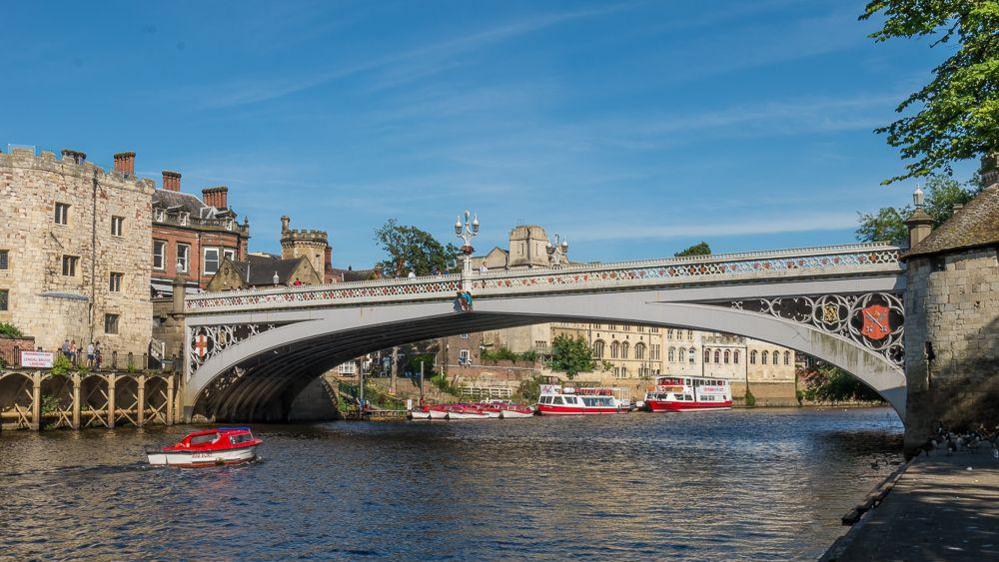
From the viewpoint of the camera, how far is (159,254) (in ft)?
271

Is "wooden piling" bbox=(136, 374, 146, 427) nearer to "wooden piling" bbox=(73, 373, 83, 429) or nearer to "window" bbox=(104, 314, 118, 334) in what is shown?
"wooden piling" bbox=(73, 373, 83, 429)

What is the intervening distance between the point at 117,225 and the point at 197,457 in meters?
29.0

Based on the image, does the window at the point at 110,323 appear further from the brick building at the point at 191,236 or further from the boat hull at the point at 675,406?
the boat hull at the point at 675,406

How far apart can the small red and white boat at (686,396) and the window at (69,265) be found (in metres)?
60.0

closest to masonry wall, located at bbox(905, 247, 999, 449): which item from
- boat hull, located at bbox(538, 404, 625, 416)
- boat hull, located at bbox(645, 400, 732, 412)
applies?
boat hull, located at bbox(538, 404, 625, 416)

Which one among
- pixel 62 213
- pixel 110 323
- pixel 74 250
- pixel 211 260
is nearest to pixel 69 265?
pixel 74 250

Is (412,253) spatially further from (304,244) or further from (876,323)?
(876,323)

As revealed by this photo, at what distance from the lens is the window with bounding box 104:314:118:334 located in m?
64.3

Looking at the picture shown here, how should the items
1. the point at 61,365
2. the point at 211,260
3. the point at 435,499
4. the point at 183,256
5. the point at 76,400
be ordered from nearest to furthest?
the point at 435,499 → the point at 61,365 → the point at 76,400 → the point at 183,256 → the point at 211,260

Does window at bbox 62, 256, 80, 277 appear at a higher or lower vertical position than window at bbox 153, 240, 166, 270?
lower

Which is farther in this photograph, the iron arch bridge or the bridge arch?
the bridge arch

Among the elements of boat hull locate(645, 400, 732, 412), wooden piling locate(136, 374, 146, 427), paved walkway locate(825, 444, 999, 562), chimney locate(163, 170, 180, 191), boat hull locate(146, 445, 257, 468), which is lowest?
boat hull locate(645, 400, 732, 412)

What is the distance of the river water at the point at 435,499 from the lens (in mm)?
23500

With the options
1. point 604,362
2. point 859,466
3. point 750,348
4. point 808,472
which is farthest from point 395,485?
point 750,348
